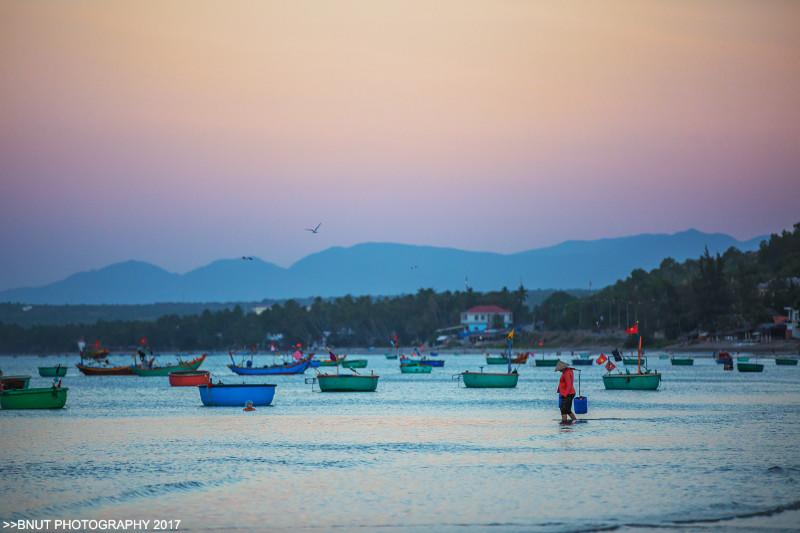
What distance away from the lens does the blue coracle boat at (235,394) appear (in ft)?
232

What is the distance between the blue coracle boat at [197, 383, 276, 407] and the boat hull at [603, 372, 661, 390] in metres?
27.3

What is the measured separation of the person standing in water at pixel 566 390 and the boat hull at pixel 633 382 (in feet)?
101

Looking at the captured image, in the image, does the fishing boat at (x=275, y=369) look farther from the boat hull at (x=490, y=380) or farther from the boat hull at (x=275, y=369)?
the boat hull at (x=490, y=380)

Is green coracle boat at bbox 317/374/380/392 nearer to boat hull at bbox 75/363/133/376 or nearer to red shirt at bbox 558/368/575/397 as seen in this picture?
red shirt at bbox 558/368/575/397

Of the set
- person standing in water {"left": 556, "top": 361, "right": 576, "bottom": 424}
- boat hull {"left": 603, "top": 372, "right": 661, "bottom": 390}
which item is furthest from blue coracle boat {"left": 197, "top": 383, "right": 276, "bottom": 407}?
boat hull {"left": 603, "top": 372, "right": 661, "bottom": 390}

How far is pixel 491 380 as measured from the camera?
93875 millimetres

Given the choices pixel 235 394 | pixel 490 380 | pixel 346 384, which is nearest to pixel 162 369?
pixel 346 384

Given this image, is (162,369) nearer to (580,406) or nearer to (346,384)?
(346,384)

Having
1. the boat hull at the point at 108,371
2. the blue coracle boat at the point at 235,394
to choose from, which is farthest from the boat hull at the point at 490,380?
the boat hull at the point at 108,371

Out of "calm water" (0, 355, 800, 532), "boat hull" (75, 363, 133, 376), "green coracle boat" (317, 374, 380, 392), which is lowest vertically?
"calm water" (0, 355, 800, 532)

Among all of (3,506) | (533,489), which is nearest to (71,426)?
(3,506)

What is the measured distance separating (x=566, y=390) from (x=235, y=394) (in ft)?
82.9

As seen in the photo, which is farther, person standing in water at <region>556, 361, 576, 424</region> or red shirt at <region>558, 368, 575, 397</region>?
person standing in water at <region>556, 361, 576, 424</region>

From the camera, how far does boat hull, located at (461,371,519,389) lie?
301 ft
